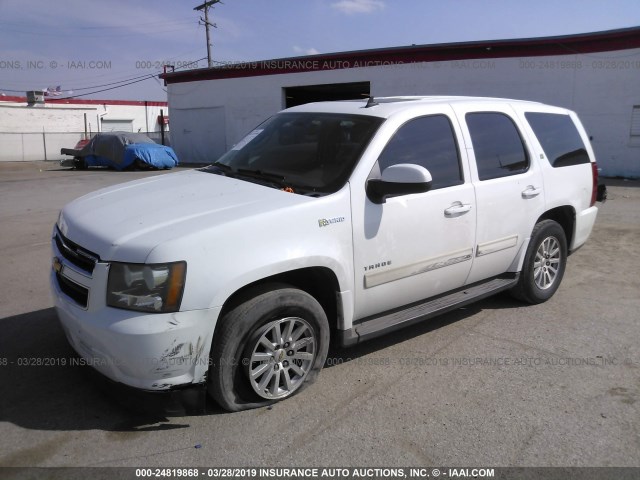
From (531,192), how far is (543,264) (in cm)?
83

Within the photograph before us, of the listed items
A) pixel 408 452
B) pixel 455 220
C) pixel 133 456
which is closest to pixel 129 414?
pixel 133 456

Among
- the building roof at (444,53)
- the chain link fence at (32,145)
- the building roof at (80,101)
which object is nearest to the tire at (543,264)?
the building roof at (444,53)

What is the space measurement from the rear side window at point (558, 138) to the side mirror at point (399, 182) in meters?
2.12

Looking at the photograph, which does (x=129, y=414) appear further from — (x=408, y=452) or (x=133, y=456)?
(x=408, y=452)

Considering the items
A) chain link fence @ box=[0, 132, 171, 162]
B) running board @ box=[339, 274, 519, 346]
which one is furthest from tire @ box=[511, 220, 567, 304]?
chain link fence @ box=[0, 132, 171, 162]

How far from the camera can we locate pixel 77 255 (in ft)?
10.3

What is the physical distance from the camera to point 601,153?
17.2 m

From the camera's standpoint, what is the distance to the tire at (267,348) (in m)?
3.02

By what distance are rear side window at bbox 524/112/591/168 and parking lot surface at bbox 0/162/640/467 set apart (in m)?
1.48

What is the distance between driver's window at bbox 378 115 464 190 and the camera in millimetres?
3812

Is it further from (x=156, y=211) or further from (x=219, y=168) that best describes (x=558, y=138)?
(x=156, y=211)

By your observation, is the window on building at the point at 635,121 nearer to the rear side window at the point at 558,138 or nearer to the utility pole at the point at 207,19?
the rear side window at the point at 558,138

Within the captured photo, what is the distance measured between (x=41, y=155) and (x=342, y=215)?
3628 cm

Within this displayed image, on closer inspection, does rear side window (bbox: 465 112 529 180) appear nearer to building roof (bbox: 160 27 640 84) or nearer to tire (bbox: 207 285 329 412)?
tire (bbox: 207 285 329 412)
